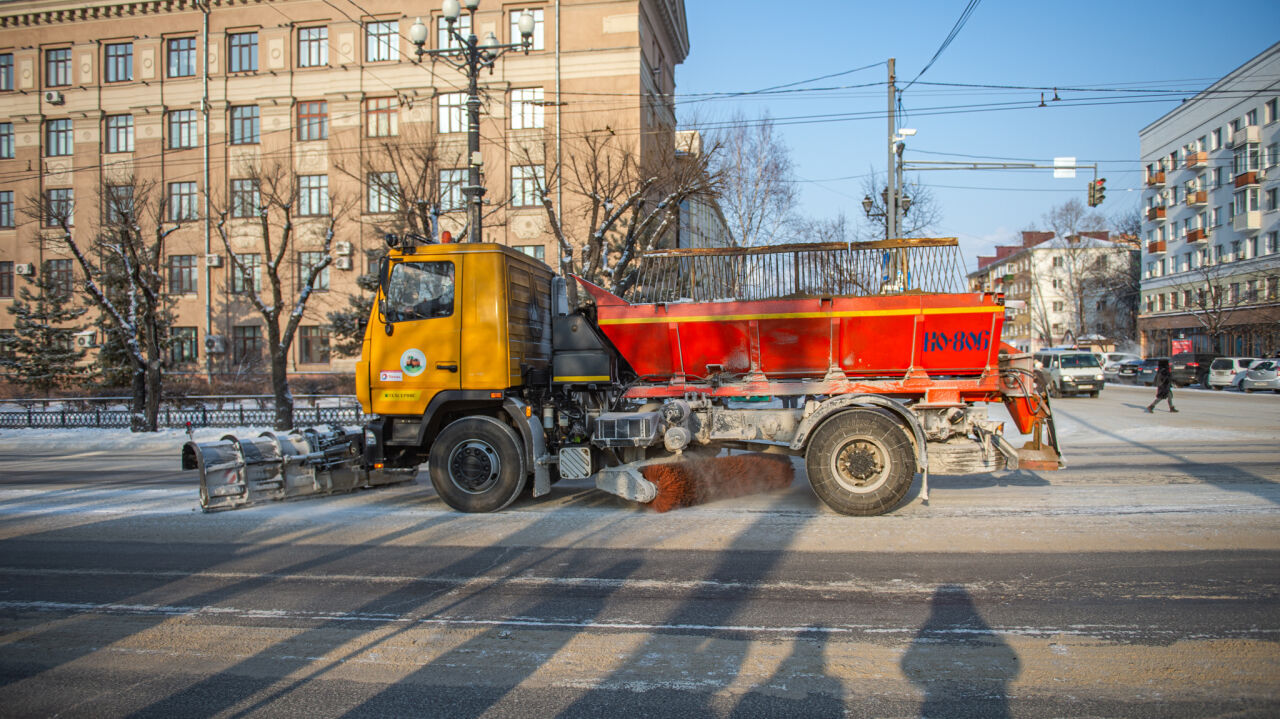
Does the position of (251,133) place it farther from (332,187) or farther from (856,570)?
(856,570)

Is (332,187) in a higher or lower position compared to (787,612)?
higher

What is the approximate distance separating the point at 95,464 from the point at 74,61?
3376cm

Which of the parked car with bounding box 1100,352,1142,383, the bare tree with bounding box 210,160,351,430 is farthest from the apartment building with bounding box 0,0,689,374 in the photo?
the parked car with bounding box 1100,352,1142,383

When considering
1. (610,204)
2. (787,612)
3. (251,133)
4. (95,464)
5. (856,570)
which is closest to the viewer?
(787,612)

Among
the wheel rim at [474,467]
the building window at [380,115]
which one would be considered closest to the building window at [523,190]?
the building window at [380,115]

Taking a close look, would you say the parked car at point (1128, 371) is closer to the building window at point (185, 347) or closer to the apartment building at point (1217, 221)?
the apartment building at point (1217, 221)

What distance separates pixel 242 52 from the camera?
3581 cm

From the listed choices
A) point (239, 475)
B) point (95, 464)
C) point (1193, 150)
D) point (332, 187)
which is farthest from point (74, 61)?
point (1193, 150)

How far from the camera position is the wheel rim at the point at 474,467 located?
831cm

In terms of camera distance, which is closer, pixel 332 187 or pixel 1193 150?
pixel 332 187

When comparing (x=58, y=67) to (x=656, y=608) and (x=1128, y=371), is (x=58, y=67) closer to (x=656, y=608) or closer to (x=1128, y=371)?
(x=656, y=608)

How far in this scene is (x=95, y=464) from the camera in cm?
1466

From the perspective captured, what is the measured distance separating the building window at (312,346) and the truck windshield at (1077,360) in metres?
33.3

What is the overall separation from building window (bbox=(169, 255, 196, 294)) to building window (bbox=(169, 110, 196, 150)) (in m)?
5.52
